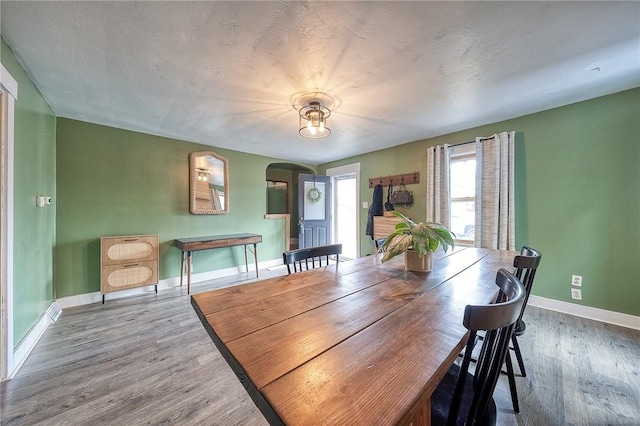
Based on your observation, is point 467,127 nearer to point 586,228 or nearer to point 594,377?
point 586,228

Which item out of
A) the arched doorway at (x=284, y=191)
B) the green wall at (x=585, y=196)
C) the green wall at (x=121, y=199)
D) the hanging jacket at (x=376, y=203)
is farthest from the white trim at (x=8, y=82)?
the green wall at (x=585, y=196)

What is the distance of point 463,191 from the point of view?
3.41 metres

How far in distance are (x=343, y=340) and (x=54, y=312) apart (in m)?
3.55

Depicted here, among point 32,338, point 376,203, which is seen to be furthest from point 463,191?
point 32,338

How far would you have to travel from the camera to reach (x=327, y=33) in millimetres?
1498

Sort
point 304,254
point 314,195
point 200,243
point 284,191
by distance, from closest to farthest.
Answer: point 304,254
point 200,243
point 314,195
point 284,191

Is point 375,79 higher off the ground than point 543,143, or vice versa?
point 375,79

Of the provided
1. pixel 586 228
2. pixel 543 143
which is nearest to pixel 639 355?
pixel 586 228

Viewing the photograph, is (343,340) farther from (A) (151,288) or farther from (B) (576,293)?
(A) (151,288)

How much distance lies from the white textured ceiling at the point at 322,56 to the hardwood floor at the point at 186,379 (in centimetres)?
230

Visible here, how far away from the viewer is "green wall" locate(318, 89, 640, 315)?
2.24 m

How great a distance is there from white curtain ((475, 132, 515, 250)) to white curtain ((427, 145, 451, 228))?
38cm

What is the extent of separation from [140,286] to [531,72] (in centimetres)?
480

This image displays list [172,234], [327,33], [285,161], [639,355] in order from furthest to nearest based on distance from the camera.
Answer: [285,161] → [172,234] → [639,355] → [327,33]
